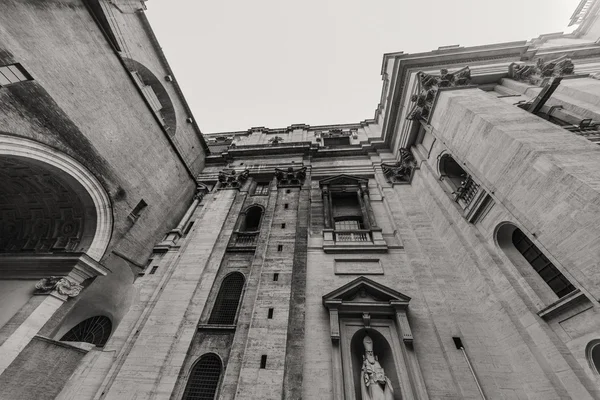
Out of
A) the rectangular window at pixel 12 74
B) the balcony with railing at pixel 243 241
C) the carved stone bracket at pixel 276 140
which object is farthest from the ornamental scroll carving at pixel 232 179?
the rectangular window at pixel 12 74

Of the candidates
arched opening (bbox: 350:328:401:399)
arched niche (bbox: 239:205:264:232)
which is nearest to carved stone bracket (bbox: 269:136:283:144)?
arched niche (bbox: 239:205:264:232)

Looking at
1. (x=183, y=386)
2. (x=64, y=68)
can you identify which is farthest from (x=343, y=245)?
(x=64, y=68)

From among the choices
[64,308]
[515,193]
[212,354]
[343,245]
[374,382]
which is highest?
[343,245]

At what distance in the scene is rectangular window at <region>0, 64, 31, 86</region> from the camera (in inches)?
274

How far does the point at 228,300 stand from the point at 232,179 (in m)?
8.16

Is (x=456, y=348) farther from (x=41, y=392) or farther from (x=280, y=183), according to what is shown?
(x=41, y=392)

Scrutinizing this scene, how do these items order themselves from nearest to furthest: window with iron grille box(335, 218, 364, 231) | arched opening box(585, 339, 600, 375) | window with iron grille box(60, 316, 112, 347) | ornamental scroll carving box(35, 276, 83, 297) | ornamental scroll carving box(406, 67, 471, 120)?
1. arched opening box(585, 339, 600, 375)
2. ornamental scroll carving box(35, 276, 83, 297)
3. window with iron grille box(60, 316, 112, 347)
4. ornamental scroll carving box(406, 67, 471, 120)
5. window with iron grille box(335, 218, 364, 231)

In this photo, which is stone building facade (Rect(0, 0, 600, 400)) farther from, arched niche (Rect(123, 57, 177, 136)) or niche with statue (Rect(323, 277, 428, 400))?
arched niche (Rect(123, 57, 177, 136))

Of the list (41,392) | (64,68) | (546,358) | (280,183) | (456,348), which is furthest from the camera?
(280,183)

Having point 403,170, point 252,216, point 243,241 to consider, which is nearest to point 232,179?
point 252,216

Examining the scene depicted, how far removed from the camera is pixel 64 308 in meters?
8.83

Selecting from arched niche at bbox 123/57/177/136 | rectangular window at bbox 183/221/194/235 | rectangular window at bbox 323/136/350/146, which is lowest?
rectangular window at bbox 183/221/194/235

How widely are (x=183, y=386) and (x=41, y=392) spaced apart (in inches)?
158

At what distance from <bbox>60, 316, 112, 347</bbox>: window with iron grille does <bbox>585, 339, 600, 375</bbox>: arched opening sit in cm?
1489
